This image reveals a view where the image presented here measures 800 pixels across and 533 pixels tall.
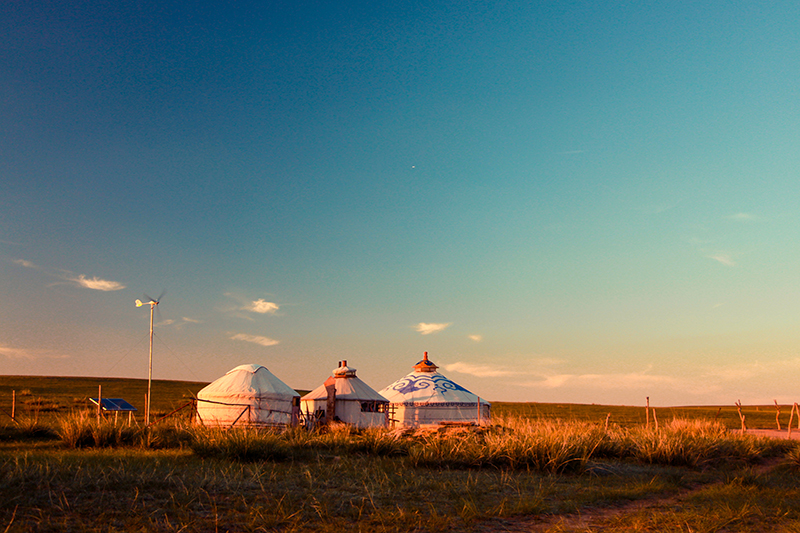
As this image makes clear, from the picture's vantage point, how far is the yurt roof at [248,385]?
80.3 ft

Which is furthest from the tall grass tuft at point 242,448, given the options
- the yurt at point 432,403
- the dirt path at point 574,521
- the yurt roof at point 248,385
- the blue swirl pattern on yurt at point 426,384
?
the blue swirl pattern on yurt at point 426,384

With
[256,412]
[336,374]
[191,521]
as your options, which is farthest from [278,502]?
[336,374]

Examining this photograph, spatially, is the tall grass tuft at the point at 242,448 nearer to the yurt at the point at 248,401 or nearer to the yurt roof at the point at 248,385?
the yurt at the point at 248,401

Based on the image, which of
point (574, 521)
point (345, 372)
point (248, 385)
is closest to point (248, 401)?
point (248, 385)

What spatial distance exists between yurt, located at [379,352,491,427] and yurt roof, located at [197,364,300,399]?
7367 millimetres

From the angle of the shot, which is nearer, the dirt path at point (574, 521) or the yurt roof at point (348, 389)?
the dirt path at point (574, 521)

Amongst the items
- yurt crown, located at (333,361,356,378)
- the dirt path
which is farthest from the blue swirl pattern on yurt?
the dirt path

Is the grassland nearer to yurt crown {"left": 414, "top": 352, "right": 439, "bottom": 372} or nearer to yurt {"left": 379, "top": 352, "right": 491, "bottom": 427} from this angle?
yurt {"left": 379, "top": 352, "right": 491, "bottom": 427}

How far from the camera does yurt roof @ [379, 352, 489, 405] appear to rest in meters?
31.8

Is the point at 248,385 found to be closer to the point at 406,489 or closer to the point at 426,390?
the point at 426,390

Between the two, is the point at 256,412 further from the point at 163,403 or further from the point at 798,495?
the point at 163,403

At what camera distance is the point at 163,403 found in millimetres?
47656

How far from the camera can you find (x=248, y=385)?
2480cm

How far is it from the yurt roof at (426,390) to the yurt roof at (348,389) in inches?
127
